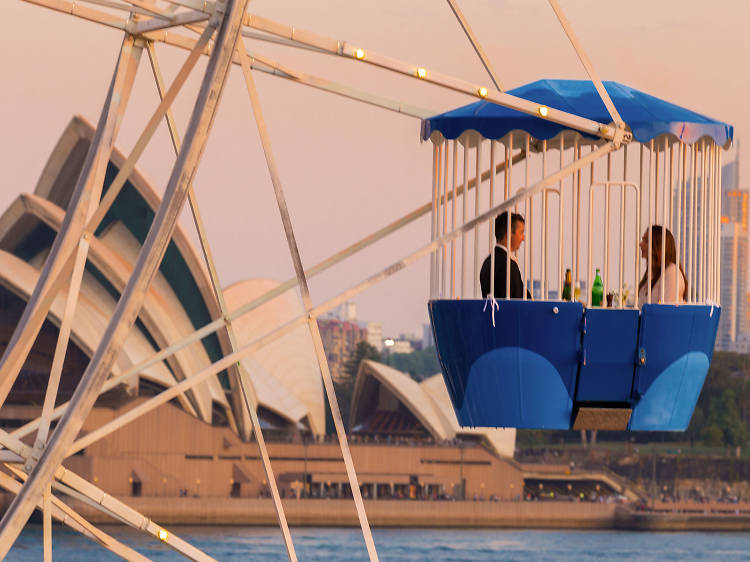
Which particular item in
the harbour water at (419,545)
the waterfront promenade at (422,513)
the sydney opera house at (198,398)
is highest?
the sydney opera house at (198,398)

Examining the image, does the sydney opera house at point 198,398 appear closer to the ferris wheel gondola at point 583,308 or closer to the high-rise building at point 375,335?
the high-rise building at point 375,335

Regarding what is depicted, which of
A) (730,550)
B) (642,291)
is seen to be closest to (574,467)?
(730,550)

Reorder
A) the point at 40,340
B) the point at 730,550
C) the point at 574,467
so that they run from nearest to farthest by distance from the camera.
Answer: the point at 40,340 → the point at 730,550 → the point at 574,467

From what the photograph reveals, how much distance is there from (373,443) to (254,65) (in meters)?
52.8

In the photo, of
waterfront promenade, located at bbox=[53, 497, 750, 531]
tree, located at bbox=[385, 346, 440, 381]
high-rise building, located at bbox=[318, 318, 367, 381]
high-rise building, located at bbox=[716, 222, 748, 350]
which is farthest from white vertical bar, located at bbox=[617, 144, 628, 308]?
high-rise building, located at bbox=[716, 222, 748, 350]

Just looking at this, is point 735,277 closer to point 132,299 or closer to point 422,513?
point 422,513

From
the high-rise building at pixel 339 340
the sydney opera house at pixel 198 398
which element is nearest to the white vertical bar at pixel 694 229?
the sydney opera house at pixel 198 398

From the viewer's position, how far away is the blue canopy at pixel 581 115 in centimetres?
863

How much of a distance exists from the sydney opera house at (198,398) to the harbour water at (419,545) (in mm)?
1824

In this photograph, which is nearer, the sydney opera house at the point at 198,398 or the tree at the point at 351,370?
the sydney opera house at the point at 198,398

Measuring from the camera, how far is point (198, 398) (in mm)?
57781

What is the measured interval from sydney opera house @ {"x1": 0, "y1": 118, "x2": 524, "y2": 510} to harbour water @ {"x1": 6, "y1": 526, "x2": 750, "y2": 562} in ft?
5.98

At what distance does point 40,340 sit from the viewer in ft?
183

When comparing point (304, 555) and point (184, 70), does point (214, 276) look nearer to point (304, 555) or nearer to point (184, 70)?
point (184, 70)
